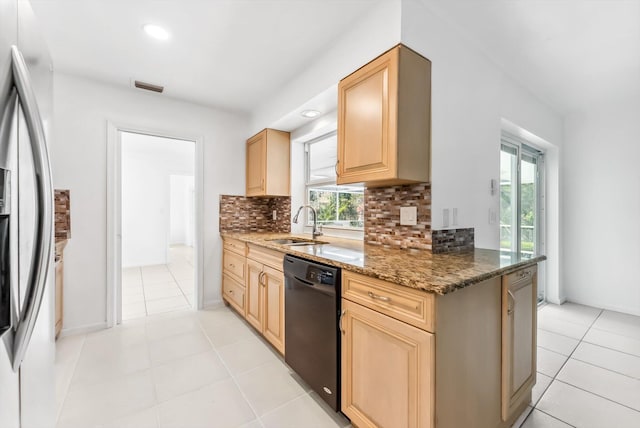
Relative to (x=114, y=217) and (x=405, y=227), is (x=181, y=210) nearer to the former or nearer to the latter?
(x=114, y=217)

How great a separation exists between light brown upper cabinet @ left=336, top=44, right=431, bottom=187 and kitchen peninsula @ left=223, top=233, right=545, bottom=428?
551mm

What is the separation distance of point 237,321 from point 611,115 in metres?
4.87

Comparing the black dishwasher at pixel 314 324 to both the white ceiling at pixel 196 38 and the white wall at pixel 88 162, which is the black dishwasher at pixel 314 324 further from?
the white wall at pixel 88 162

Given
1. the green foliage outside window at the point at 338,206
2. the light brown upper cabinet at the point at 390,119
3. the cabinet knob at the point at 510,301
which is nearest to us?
the cabinet knob at the point at 510,301

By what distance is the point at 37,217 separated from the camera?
2.29 feet

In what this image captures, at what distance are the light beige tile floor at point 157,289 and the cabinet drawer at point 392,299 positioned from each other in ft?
8.84

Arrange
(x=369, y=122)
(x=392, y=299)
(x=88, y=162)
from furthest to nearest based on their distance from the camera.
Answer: (x=88, y=162) → (x=369, y=122) → (x=392, y=299)

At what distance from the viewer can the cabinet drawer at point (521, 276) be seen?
141cm

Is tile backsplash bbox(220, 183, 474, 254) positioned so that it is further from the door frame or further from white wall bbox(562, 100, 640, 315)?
white wall bbox(562, 100, 640, 315)

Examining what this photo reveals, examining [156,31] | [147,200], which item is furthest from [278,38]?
[147,200]

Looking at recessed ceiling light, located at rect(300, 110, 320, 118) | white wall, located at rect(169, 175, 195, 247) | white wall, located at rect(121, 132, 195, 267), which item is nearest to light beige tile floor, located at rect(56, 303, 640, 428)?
recessed ceiling light, located at rect(300, 110, 320, 118)

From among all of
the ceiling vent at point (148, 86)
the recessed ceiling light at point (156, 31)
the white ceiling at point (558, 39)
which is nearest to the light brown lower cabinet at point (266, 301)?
the recessed ceiling light at point (156, 31)

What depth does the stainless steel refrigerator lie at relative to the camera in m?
0.62

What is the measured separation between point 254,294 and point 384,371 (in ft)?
5.02
